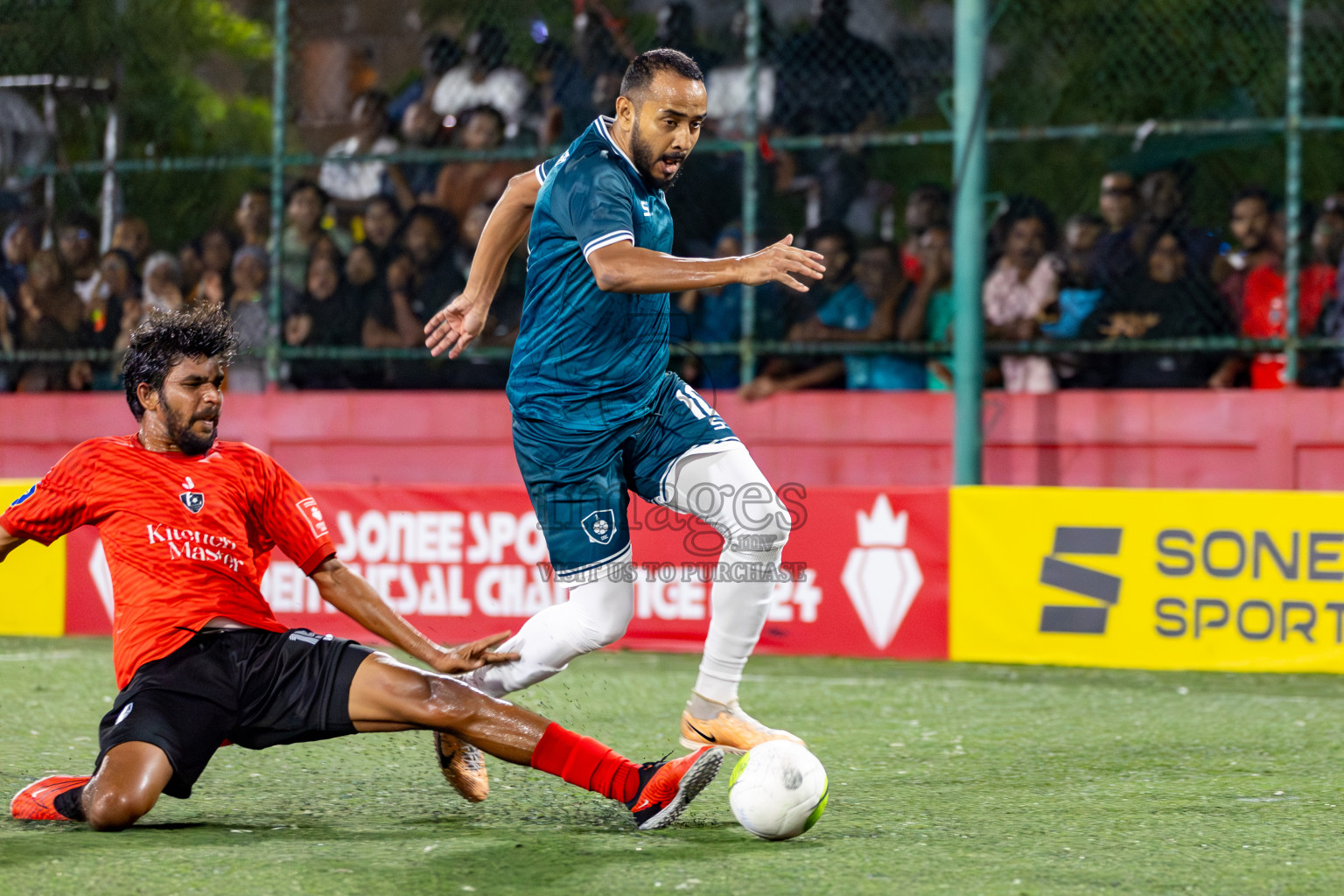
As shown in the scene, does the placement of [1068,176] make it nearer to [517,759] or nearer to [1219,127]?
[1219,127]

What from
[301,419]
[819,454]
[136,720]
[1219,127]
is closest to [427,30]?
[301,419]

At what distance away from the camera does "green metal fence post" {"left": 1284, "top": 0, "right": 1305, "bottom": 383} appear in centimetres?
904

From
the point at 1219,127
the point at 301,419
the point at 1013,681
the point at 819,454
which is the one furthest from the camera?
the point at 301,419

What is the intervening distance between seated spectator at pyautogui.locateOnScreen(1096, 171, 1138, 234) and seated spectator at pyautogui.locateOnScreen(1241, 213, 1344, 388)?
702mm

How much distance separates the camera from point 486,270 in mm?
5113

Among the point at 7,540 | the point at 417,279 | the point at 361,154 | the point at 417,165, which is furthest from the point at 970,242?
the point at 7,540

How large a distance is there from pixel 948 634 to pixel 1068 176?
3897 millimetres

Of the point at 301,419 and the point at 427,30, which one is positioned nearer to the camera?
the point at 301,419

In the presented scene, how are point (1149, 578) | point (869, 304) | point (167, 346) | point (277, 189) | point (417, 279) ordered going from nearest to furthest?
point (167, 346)
point (1149, 578)
point (869, 304)
point (417, 279)
point (277, 189)

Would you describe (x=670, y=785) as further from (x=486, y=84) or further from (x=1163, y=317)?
(x=486, y=84)

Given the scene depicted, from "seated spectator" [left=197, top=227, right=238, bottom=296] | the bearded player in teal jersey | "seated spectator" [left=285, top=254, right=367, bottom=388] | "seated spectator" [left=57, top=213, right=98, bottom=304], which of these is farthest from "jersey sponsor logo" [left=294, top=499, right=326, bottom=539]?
"seated spectator" [left=57, top=213, right=98, bottom=304]

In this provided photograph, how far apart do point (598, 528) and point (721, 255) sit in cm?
552

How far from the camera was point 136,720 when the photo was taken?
429cm

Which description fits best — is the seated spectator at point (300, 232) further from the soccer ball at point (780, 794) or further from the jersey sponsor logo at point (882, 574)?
the soccer ball at point (780, 794)
